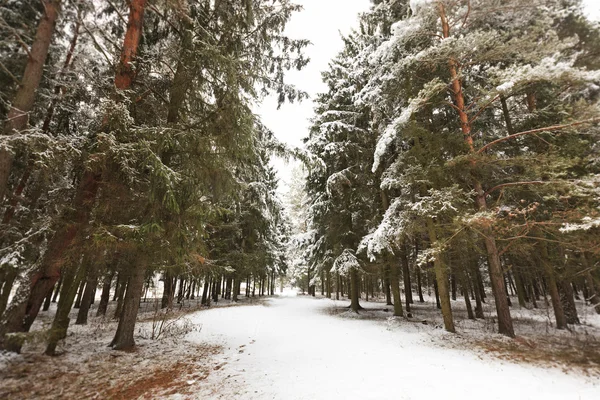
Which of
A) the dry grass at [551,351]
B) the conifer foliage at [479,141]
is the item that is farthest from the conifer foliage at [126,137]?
the dry grass at [551,351]

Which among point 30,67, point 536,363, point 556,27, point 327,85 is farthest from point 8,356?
point 556,27

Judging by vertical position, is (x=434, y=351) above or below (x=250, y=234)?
below

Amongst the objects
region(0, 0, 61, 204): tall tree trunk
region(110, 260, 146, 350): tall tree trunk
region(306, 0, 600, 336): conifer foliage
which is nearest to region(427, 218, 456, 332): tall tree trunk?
region(306, 0, 600, 336): conifer foliage

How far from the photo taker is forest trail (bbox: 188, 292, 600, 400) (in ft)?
15.4

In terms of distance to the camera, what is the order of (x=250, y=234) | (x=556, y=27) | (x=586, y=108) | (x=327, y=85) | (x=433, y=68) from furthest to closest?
(x=250, y=234) → (x=327, y=85) → (x=556, y=27) → (x=433, y=68) → (x=586, y=108)

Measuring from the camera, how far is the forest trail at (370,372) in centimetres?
470

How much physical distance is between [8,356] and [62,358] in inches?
38.6

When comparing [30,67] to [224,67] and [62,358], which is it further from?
[62,358]

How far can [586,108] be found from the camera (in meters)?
7.20

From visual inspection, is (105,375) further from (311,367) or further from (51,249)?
(311,367)

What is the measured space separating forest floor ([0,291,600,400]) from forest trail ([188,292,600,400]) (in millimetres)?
24

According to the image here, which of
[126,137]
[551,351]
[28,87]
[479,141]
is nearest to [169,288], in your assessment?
[126,137]

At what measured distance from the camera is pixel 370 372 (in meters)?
5.63

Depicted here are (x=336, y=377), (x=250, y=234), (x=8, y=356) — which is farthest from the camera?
(x=250, y=234)
